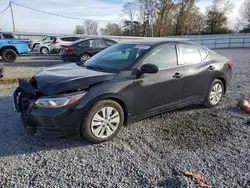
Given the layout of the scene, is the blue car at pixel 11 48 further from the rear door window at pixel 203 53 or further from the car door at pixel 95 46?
the rear door window at pixel 203 53

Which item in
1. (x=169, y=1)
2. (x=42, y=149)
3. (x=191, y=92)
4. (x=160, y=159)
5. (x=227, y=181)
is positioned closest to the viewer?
(x=227, y=181)

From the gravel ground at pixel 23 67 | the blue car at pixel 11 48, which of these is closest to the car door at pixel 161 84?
the gravel ground at pixel 23 67

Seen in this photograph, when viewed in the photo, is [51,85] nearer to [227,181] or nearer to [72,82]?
[72,82]

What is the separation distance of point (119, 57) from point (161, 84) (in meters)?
0.92

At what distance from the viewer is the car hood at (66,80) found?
2834 mm

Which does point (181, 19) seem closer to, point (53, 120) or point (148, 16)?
point (148, 16)

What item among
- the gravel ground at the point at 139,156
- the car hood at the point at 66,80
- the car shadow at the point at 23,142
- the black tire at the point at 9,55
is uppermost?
the car hood at the point at 66,80

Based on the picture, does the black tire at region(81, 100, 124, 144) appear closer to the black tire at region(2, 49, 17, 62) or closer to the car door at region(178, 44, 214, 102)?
the car door at region(178, 44, 214, 102)

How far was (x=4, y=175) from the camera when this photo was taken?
2408 millimetres

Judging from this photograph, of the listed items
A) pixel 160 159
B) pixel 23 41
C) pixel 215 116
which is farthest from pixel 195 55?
pixel 23 41

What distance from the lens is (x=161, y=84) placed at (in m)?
3.56

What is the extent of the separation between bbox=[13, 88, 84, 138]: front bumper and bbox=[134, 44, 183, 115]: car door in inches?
39.0

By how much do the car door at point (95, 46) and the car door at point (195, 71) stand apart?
7075 mm

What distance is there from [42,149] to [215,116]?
321cm
